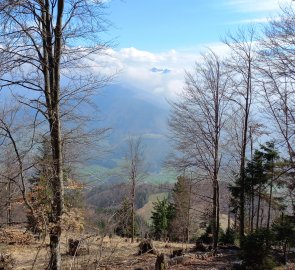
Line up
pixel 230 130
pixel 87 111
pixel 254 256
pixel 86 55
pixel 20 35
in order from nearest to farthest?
pixel 20 35 → pixel 86 55 → pixel 87 111 → pixel 254 256 → pixel 230 130

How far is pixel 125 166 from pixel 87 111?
71.9ft

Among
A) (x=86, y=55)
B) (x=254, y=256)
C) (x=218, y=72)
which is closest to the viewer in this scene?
(x=86, y=55)

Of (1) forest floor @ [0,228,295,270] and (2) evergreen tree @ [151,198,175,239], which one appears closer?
(1) forest floor @ [0,228,295,270]

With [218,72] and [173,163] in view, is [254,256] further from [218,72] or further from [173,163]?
[218,72]

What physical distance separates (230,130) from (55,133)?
1249cm

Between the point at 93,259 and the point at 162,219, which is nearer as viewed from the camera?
the point at 93,259

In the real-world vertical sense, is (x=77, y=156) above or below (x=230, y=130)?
below

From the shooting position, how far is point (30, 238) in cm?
968

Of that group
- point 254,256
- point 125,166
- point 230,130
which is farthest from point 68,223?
point 125,166

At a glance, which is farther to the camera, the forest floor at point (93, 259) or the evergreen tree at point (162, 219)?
the evergreen tree at point (162, 219)

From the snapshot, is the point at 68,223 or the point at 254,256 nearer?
the point at 68,223

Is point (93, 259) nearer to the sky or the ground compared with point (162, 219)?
nearer to the ground

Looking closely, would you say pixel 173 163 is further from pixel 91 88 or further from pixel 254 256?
pixel 91 88

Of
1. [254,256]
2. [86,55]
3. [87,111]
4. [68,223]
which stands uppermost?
[86,55]
